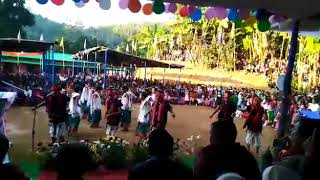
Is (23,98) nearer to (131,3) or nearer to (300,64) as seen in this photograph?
(131,3)

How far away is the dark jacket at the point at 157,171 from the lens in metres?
2.67

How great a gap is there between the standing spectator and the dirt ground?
750cm

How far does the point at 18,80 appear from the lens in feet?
61.1

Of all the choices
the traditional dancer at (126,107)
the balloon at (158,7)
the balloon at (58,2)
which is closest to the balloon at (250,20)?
the balloon at (158,7)

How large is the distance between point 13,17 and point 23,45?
26.3 feet

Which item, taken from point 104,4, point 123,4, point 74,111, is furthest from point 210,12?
point 74,111

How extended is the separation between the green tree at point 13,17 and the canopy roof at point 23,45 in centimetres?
700

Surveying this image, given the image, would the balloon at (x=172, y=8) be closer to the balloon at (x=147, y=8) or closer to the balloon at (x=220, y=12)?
the balloon at (x=147, y=8)

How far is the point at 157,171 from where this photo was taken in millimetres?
2691

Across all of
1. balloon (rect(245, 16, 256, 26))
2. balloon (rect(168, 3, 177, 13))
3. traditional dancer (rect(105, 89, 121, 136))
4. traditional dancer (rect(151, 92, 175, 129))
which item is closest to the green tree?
traditional dancer (rect(105, 89, 121, 136))

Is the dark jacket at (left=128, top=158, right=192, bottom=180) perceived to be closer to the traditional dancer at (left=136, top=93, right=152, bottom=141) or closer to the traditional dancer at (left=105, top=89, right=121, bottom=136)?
the traditional dancer at (left=105, top=89, right=121, bottom=136)

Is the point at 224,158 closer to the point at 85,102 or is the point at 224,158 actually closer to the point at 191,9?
the point at 191,9

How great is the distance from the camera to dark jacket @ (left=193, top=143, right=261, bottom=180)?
9.62 ft

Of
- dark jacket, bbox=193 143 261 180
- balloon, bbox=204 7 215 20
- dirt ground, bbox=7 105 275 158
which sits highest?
balloon, bbox=204 7 215 20
